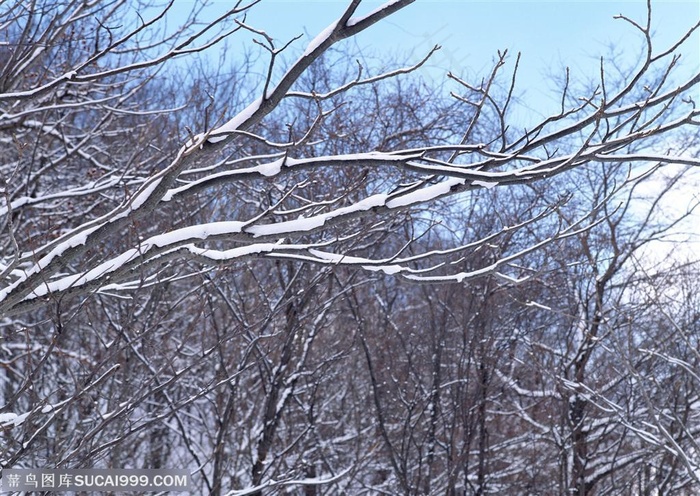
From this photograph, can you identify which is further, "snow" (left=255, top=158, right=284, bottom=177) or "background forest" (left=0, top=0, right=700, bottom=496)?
"background forest" (left=0, top=0, right=700, bottom=496)

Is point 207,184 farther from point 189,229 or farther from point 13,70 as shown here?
point 13,70

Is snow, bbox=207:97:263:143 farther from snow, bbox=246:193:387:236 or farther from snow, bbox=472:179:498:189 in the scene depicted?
snow, bbox=472:179:498:189

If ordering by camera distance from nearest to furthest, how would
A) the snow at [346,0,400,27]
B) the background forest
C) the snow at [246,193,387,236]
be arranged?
the snow at [346,0,400,27]
the snow at [246,193,387,236]
the background forest

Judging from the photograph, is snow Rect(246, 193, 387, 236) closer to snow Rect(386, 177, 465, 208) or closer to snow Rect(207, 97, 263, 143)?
snow Rect(386, 177, 465, 208)

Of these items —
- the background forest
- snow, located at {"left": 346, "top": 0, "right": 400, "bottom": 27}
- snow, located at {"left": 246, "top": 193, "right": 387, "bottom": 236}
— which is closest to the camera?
snow, located at {"left": 346, "top": 0, "right": 400, "bottom": 27}

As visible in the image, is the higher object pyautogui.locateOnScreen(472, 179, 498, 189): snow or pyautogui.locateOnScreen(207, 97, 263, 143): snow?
pyautogui.locateOnScreen(207, 97, 263, 143): snow

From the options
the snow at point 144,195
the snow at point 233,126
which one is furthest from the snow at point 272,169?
the snow at point 144,195

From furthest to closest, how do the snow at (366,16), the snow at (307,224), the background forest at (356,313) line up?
the background forest at (356,313), the snow at (307,224), the snow at (366,16)

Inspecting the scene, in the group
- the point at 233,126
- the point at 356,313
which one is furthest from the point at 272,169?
the point at 356,313

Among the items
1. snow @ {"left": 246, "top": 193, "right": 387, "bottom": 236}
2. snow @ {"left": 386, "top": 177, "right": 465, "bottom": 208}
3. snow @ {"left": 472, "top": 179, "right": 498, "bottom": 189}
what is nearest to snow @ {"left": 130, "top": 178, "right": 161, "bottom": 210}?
snow @ {"left": 246, "top": 193, "right": 387, "bottom": 236}

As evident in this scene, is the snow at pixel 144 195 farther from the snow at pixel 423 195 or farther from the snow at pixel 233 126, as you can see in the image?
the snow at pixel 423 195

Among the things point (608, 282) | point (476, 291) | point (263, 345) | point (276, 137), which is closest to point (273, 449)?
point (263, 345)

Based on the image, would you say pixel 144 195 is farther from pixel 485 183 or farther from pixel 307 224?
pixel 485 183

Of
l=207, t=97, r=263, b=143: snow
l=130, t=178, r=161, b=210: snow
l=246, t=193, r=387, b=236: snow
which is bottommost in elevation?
l=246, t=193, r=387, b=236: snow
